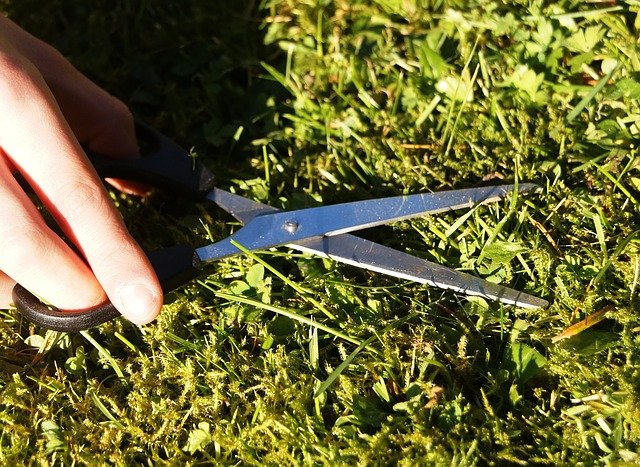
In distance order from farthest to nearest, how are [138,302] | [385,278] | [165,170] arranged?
[165,170], [385,278], [138,302]

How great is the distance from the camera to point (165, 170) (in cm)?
271

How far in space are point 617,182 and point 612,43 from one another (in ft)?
2.08

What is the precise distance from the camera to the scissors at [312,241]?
2.30 metres

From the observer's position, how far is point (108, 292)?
2186mm

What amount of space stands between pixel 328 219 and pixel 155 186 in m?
0.72

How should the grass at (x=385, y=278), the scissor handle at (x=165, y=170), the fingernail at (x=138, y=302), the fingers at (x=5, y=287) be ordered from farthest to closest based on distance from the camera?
the scissor handle at (x=165, y=170), the fingers at (x=5, y=287), the grass at (x=385, y=278), the fingernail at (x=138, y=302)

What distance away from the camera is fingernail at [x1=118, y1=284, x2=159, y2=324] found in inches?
85.3

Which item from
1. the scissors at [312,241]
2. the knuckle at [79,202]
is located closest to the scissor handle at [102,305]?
the scissors at [312,241]

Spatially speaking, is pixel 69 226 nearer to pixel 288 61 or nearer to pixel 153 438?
pixel 153 438

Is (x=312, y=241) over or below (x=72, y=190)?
below

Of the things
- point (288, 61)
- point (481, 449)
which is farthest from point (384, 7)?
point (481, 449)

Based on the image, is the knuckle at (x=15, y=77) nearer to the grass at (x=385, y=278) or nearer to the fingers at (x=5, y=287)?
the fingers at (x=5, y=287)

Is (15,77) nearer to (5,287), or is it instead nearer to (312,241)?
(5,287)

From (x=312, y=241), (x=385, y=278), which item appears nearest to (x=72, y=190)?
(x=312, y=241)
